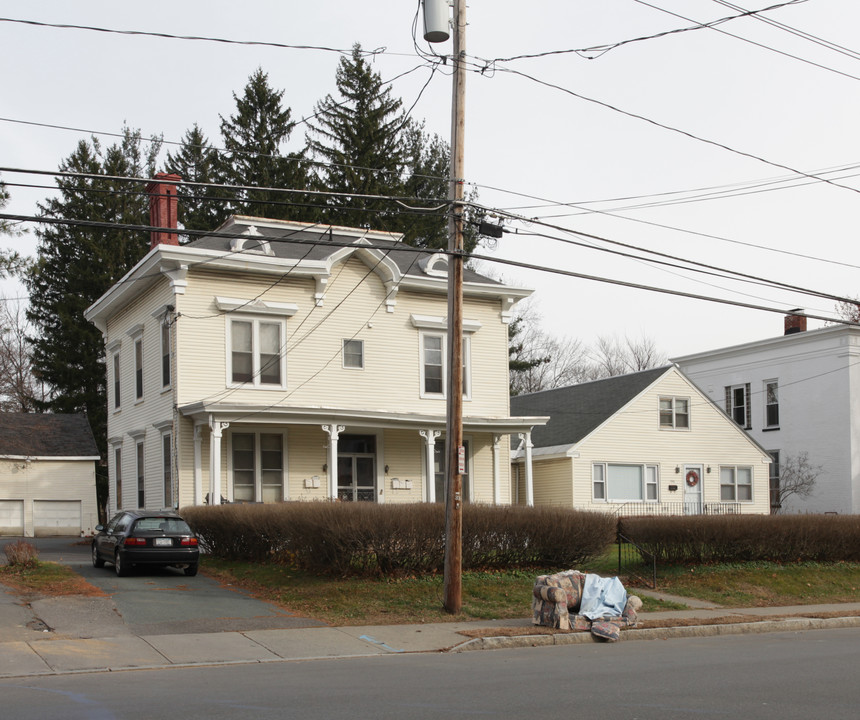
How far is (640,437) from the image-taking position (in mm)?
35438

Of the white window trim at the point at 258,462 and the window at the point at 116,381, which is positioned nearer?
the white window trim at the point at 258,462

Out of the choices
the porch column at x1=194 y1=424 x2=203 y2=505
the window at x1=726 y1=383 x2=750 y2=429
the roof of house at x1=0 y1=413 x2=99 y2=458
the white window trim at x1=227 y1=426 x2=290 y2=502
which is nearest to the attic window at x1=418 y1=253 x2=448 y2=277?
the white window trim at x1=227 y1=426 x2=290 y2=502

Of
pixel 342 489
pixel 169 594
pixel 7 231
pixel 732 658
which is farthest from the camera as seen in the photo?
pixel 342 489

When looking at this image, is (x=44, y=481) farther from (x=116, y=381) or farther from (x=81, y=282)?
(x=81, y=282)

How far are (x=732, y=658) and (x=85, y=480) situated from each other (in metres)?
29.5

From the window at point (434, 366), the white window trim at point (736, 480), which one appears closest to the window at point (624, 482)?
the white window trim at point (736, 480)

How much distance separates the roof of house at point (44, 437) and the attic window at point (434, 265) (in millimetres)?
15298

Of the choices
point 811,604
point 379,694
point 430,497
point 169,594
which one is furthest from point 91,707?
point 430,497

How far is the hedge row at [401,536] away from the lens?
18031 millimetres

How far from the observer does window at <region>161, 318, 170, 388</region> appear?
27.2m

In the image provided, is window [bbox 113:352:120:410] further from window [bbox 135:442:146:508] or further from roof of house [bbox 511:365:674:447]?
roof of house [bbox 511:365:674:447]

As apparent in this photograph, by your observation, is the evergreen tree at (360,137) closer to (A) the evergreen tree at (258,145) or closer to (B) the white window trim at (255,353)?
(A) the evergreen tree at (258,145)

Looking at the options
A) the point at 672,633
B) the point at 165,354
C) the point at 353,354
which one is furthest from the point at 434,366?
the point at 672,633

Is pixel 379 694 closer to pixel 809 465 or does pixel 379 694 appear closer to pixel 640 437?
pixel 640 437
